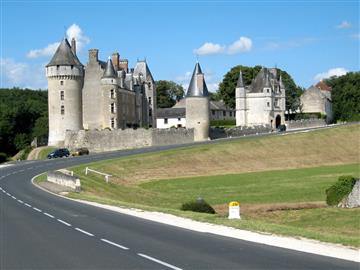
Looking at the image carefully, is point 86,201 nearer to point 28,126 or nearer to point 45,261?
point 45,261

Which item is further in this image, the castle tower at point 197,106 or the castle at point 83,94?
the castle tower at point 197,106

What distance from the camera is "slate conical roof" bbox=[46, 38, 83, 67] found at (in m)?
96.8

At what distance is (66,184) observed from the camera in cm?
4544

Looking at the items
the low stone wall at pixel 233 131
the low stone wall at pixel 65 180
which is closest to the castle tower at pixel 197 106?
the low stone wall at pixel 233 131

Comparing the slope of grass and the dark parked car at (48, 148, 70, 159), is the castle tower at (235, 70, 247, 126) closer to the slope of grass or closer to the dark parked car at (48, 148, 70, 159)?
the slope of grass

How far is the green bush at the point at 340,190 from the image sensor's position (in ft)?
115

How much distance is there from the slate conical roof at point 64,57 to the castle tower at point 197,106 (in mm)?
18125

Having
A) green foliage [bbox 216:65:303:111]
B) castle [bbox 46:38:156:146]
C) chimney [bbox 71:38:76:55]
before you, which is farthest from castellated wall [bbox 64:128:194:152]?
green foliage [bbox 216:65:303:111]

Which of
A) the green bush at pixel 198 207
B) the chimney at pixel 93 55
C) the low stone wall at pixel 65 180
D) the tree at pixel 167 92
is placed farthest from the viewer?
the tree at pixel 167 92

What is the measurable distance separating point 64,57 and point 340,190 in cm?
6932

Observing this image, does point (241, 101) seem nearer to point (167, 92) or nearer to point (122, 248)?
point (167, 92)

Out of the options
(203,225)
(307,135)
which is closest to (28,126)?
(307,135)

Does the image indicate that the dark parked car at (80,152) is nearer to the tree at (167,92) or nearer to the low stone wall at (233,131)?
the low stone wall at (233,131)

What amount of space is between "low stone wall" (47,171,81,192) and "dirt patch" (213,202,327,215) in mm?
9831
